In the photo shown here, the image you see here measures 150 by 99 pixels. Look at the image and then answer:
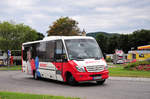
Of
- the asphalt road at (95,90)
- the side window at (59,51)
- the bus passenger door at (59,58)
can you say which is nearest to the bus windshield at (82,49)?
the side window at (59,51)

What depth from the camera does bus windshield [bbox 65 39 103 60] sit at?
630 inches

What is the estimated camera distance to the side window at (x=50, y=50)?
18419mm

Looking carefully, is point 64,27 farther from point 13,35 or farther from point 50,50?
point 50,50

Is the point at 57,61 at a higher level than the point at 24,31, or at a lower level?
lower

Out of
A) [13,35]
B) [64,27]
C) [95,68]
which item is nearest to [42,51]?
[95,68]

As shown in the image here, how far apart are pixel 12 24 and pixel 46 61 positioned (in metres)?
48.6

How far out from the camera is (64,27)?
62844 millimetres

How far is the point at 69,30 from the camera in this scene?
205 ft

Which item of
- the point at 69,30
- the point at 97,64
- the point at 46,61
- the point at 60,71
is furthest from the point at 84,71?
the point at 69,30

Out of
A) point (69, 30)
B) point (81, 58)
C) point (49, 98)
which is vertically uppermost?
point (69, 30)

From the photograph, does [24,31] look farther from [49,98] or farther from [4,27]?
[49,98]

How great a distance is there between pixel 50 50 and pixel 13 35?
155 ft

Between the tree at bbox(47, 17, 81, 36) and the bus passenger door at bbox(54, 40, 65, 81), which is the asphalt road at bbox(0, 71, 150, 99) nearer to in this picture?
the bus passenger door at bbox(54, 40, 65, 81)

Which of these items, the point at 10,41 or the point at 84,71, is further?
the point at 10,41
